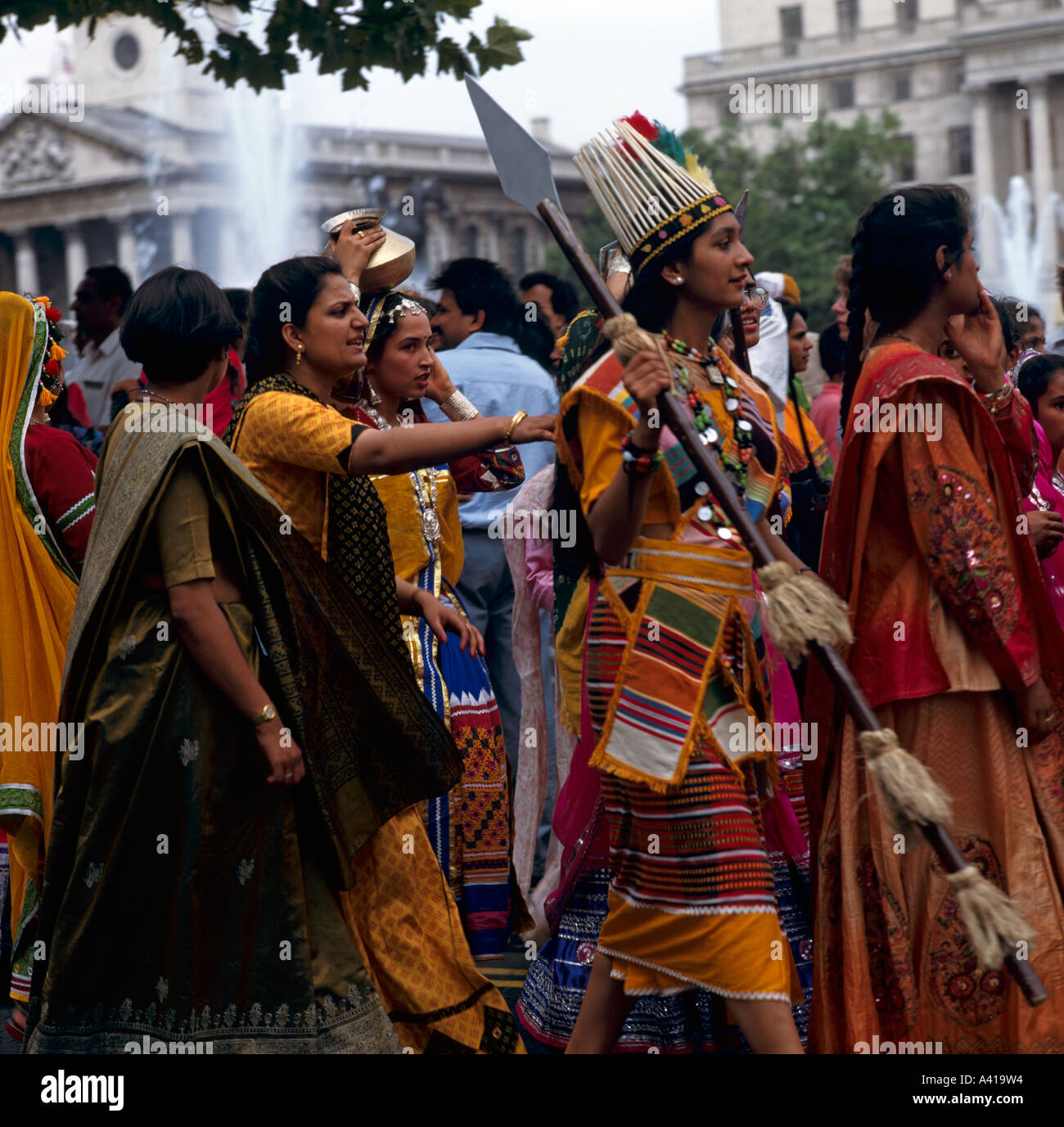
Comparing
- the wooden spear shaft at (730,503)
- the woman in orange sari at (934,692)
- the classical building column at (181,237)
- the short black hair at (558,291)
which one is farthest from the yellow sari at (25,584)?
the classical building column at (181,237)

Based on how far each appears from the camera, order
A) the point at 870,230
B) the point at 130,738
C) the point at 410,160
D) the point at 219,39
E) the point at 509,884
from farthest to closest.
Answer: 1. the point at 410,160
2. the point at 219,39
3. the point at 509,884
4. the point at 870,230
5. the point at 130,738

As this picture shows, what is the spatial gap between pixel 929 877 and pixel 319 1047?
1.26 m

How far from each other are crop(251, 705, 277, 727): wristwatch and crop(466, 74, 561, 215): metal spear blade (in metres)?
1.10

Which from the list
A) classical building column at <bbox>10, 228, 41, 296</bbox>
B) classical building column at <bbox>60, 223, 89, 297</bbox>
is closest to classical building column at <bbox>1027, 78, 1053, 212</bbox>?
classical building column at <bbox>60, 223, 89, 297</bbox>

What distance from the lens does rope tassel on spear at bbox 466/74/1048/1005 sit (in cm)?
308

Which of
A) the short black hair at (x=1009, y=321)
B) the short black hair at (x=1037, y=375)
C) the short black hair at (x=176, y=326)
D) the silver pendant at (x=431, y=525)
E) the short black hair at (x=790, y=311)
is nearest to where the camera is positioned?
the short black hair at (x=176, y=326)

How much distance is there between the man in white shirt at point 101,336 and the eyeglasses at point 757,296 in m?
3.01

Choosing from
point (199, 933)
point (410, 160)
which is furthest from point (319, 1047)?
point (410, 160)

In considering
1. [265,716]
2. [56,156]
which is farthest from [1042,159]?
[265,716]

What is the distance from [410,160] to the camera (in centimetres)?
6419

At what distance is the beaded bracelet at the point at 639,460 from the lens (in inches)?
126

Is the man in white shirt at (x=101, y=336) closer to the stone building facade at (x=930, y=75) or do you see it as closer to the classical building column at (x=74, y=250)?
the stone building facade at (x=930, y=75)

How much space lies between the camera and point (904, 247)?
3686 millimetres
